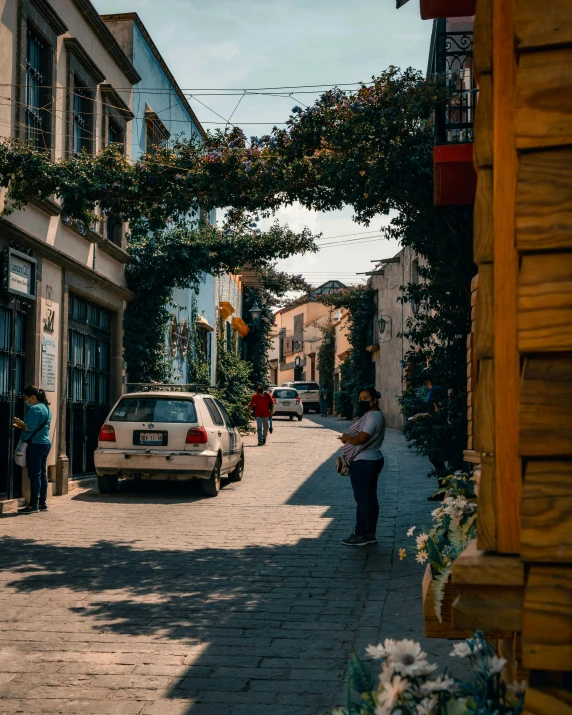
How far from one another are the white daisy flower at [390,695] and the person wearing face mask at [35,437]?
999cm

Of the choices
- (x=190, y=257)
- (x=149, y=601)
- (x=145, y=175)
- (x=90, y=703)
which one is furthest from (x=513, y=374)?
(x=190, y=257)

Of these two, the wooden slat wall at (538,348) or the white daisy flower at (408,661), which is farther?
the white daisy flower at (408,661)

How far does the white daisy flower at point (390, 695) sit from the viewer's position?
7.86ft

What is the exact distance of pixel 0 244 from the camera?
11625 mm

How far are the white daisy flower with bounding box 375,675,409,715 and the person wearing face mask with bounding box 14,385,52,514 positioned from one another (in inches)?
393

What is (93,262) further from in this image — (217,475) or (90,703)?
(90,703)

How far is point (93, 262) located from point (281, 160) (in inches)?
275

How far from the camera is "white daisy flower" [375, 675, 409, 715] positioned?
2.39m

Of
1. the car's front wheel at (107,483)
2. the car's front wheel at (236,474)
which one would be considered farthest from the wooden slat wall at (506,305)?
the car's front wheel at (236,474)

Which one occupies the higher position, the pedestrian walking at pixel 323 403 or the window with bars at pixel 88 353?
the window with bars at pixel 88 353

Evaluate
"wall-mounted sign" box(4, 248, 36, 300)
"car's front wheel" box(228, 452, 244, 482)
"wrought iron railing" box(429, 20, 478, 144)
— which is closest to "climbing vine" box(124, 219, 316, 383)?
"car's front wheel" box(228, 452, 244, 482)

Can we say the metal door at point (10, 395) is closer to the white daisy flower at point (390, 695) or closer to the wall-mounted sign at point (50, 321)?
the wall-mounted sign at point (50, 321)

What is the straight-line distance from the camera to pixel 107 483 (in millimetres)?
14055

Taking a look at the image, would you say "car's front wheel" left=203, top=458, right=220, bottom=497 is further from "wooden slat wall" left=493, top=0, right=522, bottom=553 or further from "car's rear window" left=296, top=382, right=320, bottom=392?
"car's rear window" left=296, top=382, right=320, bottom=392
